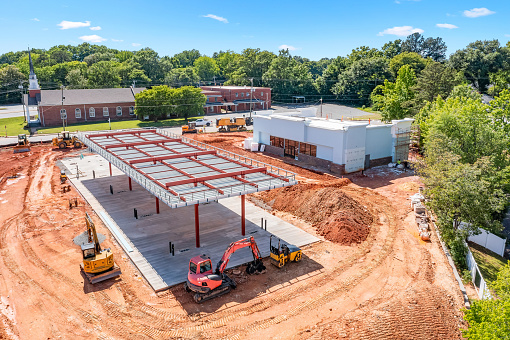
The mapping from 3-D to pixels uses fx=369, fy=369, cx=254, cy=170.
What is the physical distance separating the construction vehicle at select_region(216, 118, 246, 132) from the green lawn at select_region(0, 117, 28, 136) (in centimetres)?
3610

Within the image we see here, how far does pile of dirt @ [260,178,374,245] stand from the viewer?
2636 cm

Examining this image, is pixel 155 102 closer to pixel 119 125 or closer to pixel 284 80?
pixel 119 125

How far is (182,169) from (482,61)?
93.6 meters

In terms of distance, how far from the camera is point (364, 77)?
10881 centimetres

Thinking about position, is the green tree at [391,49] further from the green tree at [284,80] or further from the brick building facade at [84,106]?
the brick building facade at [84,106]

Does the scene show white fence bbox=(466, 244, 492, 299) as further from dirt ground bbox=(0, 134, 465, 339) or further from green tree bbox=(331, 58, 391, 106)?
green tree bbox=(331, 58, 391, 106)

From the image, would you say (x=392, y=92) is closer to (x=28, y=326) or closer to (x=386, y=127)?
(x=386, y=127)

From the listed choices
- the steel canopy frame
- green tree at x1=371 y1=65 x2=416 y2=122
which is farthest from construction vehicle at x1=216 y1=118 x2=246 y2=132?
the steel canopy frame

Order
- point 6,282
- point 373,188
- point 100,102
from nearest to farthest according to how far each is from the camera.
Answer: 1. point 6,282
2. point 373,188
3. point 100,102

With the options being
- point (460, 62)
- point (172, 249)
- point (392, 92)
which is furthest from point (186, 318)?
point (460, 62)

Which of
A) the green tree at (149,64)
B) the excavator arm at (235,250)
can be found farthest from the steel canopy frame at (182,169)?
the green tree at (149,64)

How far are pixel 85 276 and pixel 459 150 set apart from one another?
30.4 meters

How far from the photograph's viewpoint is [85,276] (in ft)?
68.2

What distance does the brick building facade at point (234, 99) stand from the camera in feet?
311
